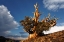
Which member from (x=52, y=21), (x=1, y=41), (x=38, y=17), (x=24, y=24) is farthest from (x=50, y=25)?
(x=1, y=41)

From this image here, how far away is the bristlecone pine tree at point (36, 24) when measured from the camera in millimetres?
46094

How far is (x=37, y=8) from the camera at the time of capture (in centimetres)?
4959

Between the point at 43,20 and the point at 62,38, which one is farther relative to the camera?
the point at 43,20

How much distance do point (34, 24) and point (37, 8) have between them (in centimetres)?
536

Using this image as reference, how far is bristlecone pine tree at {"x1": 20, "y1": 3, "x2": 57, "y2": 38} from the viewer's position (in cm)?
4609

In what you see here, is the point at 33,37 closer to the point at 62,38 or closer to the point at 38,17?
the point at 38,17

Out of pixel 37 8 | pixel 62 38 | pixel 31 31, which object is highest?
pixel 37 8

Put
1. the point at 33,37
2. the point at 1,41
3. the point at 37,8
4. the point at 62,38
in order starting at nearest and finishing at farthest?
the point at 62,38
the point at 33,37
the point at 37,8
the point at 1,41

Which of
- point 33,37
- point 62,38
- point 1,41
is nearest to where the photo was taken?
point 62,38

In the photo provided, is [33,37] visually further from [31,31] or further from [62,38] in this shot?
[62,38]

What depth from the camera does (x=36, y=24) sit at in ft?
155

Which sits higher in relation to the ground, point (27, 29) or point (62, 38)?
point (27, 29)

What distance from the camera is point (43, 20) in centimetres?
4769

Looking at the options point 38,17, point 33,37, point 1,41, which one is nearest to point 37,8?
point 38,17
